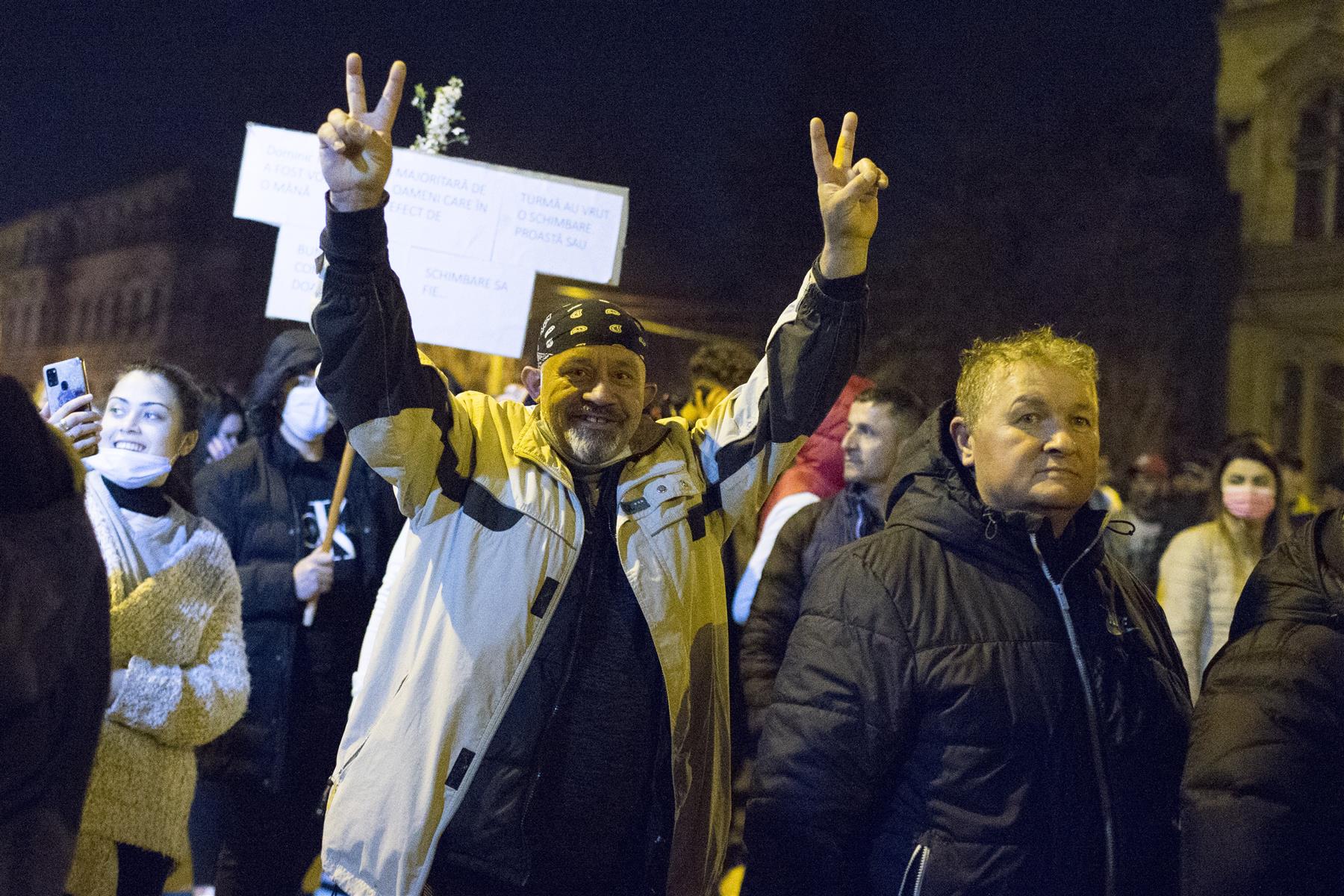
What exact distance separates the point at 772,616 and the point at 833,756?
1745 mm

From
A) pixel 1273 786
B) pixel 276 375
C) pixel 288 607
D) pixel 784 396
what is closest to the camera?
pixel 1273 786

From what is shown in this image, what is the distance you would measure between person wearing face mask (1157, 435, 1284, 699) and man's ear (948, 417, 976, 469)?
261 centimetres

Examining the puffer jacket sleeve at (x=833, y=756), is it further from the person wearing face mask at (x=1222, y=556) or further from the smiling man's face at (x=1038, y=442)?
A: the person wearing face mask at (x=1222, y=556)

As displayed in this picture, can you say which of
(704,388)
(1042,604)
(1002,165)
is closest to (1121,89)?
(1002,165)

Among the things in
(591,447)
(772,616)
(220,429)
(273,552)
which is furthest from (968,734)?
(220,429)

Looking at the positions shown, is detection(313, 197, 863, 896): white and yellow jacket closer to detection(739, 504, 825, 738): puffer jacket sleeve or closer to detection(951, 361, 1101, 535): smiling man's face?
detection(951, 361, 1101, 535): smiling man's face

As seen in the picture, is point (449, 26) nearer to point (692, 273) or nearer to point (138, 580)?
point (692, 273)

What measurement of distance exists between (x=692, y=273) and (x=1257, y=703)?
18452 millimetres

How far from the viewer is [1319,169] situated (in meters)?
19.0

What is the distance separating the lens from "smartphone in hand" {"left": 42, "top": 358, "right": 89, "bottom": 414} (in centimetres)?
283

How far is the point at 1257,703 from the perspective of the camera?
78.0 inches

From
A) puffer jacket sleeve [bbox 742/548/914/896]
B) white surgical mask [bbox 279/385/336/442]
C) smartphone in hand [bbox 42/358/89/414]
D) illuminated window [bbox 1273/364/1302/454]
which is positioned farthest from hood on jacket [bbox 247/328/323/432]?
illuminated window [bbox 1273/364/1302/454]

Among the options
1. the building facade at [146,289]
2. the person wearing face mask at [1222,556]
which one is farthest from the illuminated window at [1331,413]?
the building facade at [146,289]

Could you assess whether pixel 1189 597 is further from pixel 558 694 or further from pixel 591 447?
pixel 558 694
